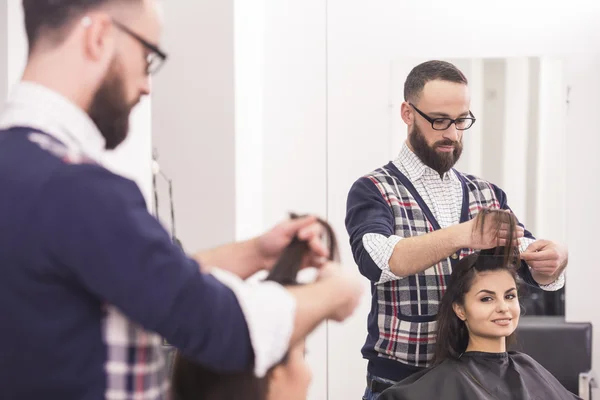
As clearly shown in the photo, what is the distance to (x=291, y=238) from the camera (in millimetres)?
1404

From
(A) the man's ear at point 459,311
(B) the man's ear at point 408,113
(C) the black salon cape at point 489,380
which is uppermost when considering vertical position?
(B) the man's ear at point 408,113

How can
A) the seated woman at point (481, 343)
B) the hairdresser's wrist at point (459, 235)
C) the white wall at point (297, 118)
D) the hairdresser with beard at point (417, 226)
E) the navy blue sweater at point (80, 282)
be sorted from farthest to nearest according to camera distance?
the white wall at point (297, 118) < the seated woman at point (481, 343) < the hairdresser with beard at point (417, 226) < the hairdresser's wrist at point (459, 235) < the navy blue sweater at point (80, 282)

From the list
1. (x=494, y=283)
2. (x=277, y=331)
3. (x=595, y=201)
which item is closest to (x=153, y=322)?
(x=277, y=331)

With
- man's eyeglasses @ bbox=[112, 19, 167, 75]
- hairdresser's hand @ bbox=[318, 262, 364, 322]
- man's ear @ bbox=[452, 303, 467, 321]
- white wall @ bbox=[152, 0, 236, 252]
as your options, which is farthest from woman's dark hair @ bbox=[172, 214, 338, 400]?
white wall @ bbox=[152, 0, 236, 252]

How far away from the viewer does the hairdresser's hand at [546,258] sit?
2283 millimetres

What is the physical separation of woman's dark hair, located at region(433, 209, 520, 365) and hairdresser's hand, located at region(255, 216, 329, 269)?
1056 millimetres

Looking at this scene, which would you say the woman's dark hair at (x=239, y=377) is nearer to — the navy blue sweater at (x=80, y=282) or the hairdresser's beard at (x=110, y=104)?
the navy blue sweater at (x=80, y=282)

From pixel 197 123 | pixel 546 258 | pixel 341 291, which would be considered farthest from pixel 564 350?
pixel 341 291

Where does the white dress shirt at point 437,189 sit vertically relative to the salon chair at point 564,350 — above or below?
above

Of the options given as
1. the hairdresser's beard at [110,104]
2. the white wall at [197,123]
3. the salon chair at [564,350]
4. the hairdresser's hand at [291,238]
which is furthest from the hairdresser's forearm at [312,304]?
the salon chair at [564,350]

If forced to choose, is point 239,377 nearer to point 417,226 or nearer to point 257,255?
point 257,255

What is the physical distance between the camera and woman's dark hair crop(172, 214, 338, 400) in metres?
1.40

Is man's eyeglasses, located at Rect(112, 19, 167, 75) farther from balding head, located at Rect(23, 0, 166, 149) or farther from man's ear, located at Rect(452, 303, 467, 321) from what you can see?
man's ear, located at Rect(452, 303, 467, 321)

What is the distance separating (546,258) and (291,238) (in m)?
1.18
